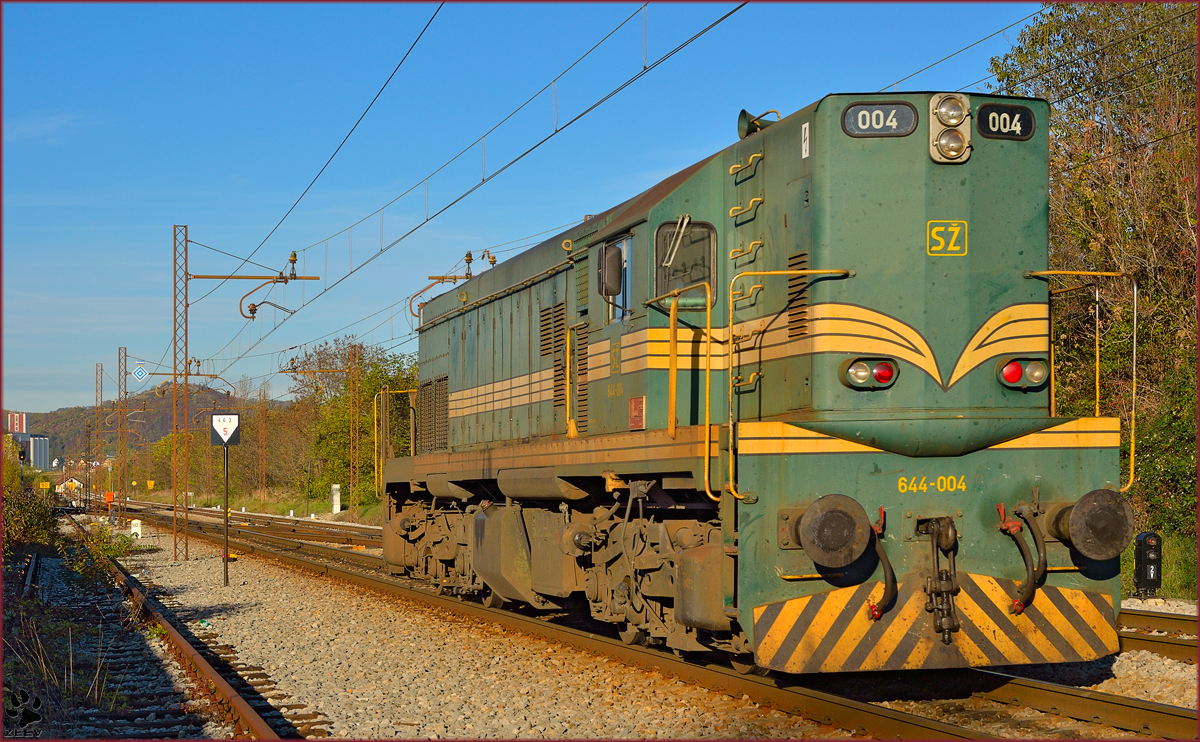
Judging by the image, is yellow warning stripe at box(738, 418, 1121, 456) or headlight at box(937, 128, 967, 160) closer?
yellow warning stripe at box(738, 418, 1121, 456)

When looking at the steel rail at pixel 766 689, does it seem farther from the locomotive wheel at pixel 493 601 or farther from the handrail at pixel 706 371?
the handrail at pixel 706 371

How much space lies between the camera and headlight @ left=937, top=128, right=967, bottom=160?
6809 mm

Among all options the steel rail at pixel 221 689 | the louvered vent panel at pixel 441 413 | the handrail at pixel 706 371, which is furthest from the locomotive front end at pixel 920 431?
the louvered vent panel at pixel 441 413

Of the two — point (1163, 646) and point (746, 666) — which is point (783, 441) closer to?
point (746, 666)

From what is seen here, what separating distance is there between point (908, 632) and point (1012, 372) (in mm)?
1875

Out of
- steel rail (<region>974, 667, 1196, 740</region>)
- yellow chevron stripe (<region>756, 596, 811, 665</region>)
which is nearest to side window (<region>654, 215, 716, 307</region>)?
yellow chevron stripe (<region>756, 596, 811, 665</region>)

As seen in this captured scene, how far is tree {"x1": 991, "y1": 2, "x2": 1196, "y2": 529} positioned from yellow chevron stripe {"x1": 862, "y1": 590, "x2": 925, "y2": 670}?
940 centimetres

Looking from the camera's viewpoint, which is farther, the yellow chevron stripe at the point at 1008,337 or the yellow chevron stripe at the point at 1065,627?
the yellow chevron stripe at the point at 1008,337

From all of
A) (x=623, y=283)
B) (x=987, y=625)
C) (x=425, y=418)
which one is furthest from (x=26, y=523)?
(x=987, y=625)

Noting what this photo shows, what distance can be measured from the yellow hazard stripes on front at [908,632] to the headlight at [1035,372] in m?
1.36

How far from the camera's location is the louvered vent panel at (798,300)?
694cm

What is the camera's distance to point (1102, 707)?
6383 millimetres

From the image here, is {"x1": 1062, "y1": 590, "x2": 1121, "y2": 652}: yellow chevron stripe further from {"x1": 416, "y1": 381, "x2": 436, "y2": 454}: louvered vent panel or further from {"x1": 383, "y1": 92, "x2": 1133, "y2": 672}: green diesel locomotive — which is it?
{"x1": 416, "y1": 381, "x2": 436, "y2": 454}: louvered vent panel

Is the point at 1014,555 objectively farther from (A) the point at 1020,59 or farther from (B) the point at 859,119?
(A) the point at 1020,59
